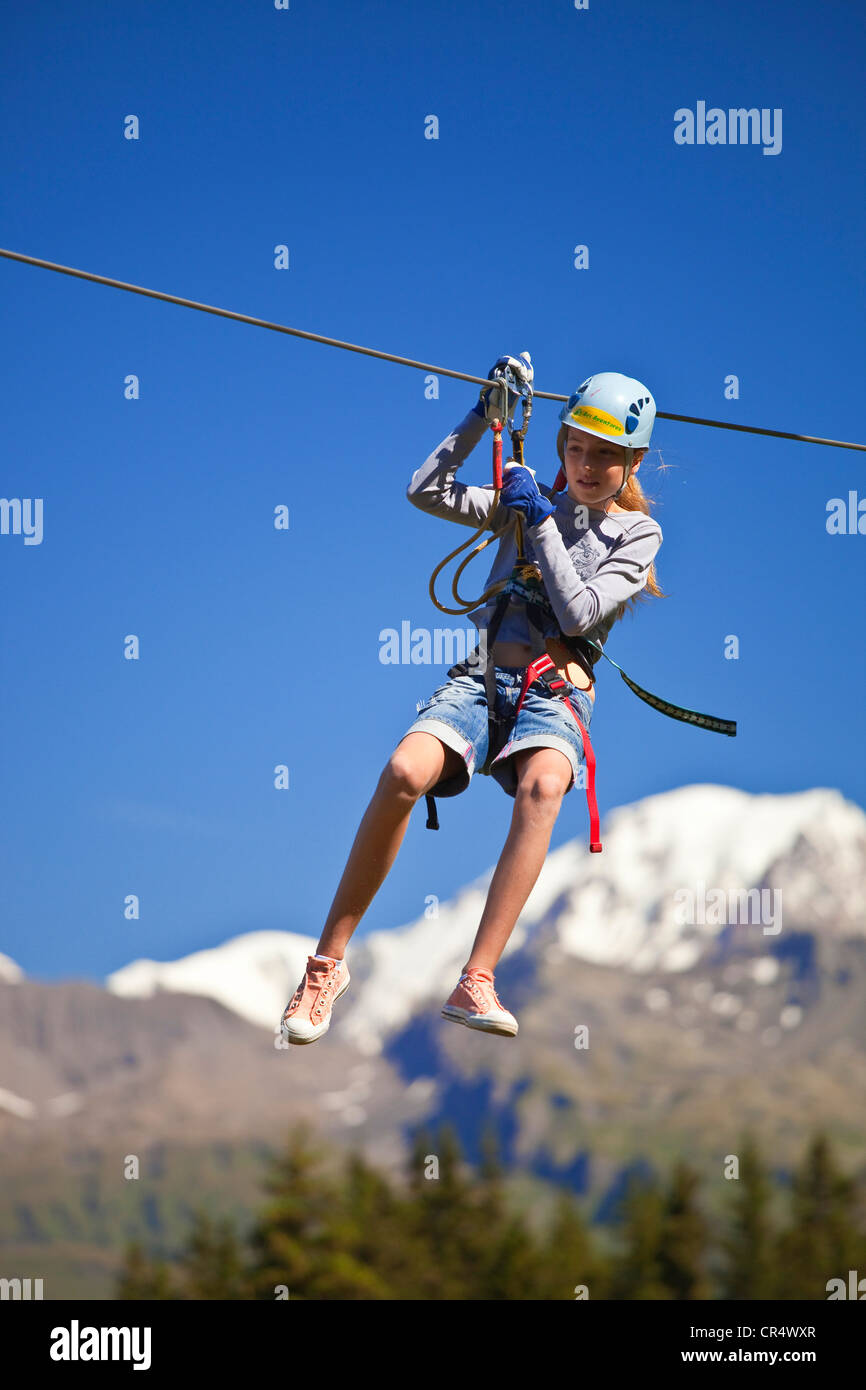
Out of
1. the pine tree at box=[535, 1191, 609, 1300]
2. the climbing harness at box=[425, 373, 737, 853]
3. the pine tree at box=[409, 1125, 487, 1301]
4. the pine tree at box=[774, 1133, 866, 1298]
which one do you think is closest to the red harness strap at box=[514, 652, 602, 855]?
the climbing harness at box=[425, 373, 737, 853]

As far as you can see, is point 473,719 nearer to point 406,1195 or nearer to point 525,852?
point 525,852

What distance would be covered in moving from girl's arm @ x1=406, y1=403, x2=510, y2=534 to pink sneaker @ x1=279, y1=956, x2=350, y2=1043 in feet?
6.32

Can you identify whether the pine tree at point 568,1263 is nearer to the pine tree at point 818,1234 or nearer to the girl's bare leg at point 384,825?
the pine tree at point 818,1234

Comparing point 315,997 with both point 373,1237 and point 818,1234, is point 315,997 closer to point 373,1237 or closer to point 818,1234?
point 373,1237

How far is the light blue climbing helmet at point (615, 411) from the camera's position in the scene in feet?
23.6

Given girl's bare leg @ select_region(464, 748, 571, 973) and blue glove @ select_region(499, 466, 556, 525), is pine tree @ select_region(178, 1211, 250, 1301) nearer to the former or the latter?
girl's bare leg @ select_region(464, 748, 571, 973)

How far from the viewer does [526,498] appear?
6871mm

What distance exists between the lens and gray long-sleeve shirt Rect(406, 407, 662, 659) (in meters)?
6.97

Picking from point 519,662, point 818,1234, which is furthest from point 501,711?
point 818,1234

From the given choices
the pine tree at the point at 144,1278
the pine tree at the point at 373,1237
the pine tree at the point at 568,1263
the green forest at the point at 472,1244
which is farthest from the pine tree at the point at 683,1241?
the pine tree at the point at 144,1278

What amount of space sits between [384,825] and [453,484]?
149cm

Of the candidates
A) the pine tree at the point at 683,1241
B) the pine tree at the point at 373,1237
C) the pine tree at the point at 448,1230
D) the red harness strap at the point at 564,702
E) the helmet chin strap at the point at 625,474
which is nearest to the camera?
the red harness strap at the point at 564,702
